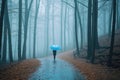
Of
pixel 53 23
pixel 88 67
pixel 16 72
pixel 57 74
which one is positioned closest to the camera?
pixel 57 74

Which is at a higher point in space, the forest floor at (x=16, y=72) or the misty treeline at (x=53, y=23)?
the misty treeline at (x=53, y=23)

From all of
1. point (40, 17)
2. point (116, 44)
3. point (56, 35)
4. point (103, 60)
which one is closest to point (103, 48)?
point (116, 44)

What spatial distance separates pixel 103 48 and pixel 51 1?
36685 mm

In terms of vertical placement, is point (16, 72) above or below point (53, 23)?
below

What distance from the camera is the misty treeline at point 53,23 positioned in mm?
25263

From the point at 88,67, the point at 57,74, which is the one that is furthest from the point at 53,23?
the point at 57,74

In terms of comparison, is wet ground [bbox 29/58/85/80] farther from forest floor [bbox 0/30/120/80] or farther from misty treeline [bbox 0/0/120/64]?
misty treeline [bbox 0/0/120/64]

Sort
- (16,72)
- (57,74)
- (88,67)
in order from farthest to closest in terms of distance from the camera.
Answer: (88,67) → (16,72) → (57,74)

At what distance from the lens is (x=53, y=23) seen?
6241cm

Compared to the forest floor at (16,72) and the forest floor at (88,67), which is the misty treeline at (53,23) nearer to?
the forest floor at (88,67)

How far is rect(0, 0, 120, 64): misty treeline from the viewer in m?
25.3

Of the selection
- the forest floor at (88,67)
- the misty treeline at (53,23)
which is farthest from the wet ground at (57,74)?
the misty treeline at (53,23)

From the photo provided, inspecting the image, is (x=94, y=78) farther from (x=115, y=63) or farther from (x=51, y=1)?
(x=51, y=1)

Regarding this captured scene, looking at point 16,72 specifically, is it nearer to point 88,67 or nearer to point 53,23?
point 88,67
